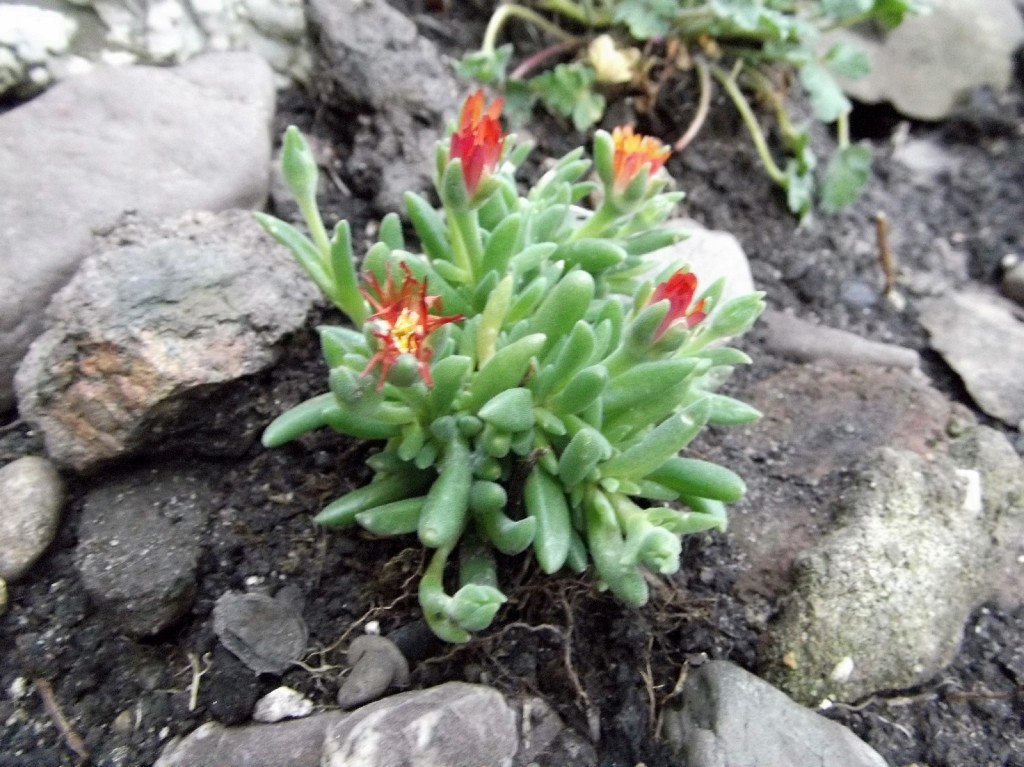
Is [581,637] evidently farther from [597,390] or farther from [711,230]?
[711,230]

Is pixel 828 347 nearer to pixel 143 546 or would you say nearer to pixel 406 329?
pixel 406 329

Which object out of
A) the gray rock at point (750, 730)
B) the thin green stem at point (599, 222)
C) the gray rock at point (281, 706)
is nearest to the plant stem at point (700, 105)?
the thin green stem at point (599, 222)

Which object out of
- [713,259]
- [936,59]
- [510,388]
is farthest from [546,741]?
[936,59]

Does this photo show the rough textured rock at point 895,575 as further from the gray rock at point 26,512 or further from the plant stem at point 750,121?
the gray rock at point 26,512

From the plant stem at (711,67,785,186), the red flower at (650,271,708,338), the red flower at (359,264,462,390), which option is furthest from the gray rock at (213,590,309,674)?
the plant stem at (711,67,785,186)

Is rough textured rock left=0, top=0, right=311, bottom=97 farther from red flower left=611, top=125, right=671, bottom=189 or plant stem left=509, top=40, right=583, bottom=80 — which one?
red flower left=611, top=125, right=671, bottom=189
